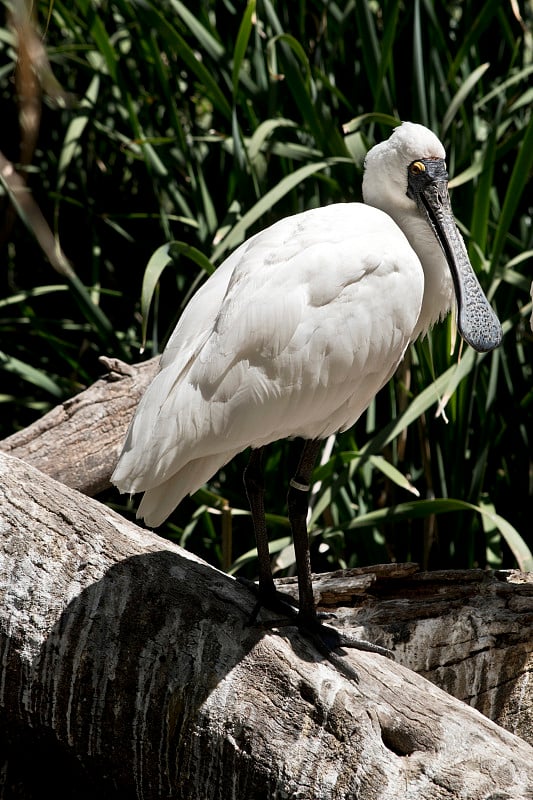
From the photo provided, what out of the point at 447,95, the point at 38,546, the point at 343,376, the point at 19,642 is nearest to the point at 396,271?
the point at 343,376

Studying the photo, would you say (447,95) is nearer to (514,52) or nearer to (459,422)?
(514,52)

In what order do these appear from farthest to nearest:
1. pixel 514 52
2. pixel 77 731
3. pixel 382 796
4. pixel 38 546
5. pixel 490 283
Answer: pixel 514 52 < pixel 490 283 < pixel 38 546 < pixel 77 731 < pixel 382 796

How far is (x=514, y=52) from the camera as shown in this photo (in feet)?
11.3

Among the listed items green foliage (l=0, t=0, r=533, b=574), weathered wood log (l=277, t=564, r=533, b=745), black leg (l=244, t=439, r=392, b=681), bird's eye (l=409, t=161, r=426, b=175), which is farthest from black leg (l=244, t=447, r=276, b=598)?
bird's eye (l=409, t=161, r=426, b=175)

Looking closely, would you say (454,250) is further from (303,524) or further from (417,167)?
(303,524)

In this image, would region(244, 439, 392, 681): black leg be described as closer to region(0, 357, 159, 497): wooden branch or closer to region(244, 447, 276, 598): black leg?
region(244, 447, 276, 598): black leg

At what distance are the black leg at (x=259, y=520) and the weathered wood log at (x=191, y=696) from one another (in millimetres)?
128

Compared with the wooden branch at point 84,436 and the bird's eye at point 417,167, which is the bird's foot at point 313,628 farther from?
the bird's eye at point 417,167

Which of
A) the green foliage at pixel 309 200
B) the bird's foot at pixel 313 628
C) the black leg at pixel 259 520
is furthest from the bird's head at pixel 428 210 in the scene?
the bird's foot at pixel 313 628

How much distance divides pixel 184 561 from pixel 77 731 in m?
0.45

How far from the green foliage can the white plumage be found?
1.81 feet

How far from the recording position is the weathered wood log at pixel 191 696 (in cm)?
191

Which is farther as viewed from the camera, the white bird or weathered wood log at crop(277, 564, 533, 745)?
weathered wood log at crop(277, 564, 533, 745)

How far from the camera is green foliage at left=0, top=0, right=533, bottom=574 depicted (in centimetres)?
321
